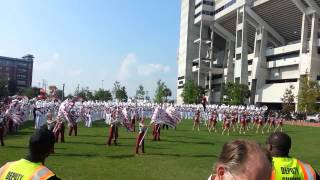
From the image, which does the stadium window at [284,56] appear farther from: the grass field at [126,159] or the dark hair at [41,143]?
the dark hair at [41,143]

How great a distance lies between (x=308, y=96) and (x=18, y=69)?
121708mm

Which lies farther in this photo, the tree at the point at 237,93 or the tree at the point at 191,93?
the tree at the point at 191,93

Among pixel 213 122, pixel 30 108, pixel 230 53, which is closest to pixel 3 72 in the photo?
pixel 230 53

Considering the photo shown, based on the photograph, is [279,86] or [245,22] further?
[245,22]

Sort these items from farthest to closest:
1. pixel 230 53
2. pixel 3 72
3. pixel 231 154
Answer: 1. pixel 3 72
2. pixel 230 53
3. pixel 231 154

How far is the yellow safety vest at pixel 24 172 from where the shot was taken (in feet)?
11.6

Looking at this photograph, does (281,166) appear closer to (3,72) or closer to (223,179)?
(223,179)

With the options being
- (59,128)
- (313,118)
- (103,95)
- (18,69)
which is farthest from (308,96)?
(18,69)

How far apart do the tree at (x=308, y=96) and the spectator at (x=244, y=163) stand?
5836cm

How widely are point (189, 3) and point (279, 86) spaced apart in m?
40.7

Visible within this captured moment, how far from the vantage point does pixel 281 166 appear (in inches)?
172

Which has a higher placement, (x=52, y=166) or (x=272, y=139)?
(x=272, y=139)

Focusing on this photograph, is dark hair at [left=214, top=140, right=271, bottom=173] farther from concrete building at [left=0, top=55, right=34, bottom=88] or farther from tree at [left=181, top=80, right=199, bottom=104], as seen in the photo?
concrete building at [left=0, top=55, right=34, bottom=88]

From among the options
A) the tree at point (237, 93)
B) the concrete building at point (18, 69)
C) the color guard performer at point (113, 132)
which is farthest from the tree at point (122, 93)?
the color guard performer at point (113, 132)
